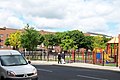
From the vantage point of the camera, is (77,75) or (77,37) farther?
(77,37)

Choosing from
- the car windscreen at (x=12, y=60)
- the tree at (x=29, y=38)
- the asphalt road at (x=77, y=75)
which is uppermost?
the tree at (x=29, y=38)

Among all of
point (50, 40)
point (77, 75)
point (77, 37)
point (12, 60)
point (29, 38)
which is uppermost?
point (77, 37)

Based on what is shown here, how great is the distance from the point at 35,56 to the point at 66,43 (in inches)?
1607

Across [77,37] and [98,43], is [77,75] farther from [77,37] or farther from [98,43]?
[77,37]

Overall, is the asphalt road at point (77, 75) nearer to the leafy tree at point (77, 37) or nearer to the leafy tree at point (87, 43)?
the leafy tree at point (77, 37)

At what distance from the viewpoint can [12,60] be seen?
535 inches

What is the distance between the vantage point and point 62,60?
36.7 m

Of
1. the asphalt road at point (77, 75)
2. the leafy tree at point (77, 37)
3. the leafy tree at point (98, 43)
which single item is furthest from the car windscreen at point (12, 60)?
the leafy tree at point (77, 37)

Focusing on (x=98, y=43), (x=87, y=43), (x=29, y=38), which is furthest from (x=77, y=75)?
(x=87, y=43)

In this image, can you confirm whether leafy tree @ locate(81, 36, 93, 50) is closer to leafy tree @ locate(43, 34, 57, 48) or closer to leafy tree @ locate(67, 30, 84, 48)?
leafy tree @ locate(67, 30, 84, 48)

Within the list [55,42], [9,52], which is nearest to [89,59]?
[9,52]

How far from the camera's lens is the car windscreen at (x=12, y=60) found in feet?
43.6

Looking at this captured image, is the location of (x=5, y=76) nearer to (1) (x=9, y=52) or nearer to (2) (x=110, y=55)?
(1) (x=9, y=52)

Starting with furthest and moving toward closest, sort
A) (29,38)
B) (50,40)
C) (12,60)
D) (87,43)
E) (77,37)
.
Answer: (87,43) < (77,37) < (50,40) < (29,38) < (12,60)
